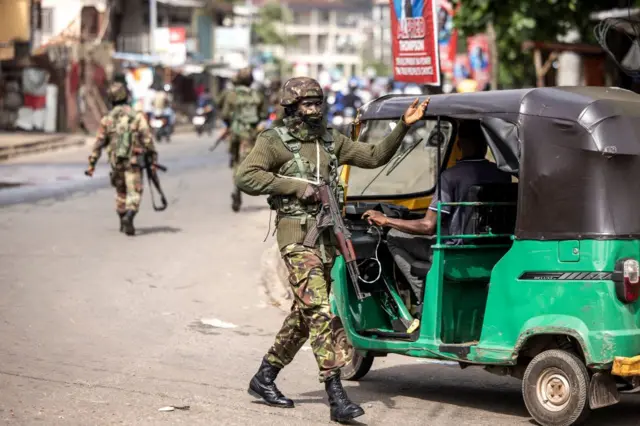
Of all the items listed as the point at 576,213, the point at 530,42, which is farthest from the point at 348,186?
the point at 530,42

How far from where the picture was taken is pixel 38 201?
19.8m

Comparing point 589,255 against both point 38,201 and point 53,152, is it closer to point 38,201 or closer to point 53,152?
point 38,201

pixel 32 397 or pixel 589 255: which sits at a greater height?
pixel 589 255

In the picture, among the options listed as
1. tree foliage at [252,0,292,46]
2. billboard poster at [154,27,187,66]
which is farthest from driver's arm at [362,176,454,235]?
tree foliage at [252,0,292,46]

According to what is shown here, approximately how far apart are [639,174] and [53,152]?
98.7 ft

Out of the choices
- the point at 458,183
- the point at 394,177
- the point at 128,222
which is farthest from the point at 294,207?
the point at 128,222

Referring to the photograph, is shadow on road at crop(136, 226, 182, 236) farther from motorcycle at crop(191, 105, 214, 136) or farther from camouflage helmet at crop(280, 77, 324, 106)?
motorcycle at crop(191, 105, 214, 136)

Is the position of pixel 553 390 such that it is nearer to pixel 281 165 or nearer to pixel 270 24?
pixel 281 165

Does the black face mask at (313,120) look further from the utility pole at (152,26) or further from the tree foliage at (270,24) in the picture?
the tree foliage at (270,24)

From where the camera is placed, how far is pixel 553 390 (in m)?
6.77

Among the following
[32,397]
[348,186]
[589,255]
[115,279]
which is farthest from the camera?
[115,279]

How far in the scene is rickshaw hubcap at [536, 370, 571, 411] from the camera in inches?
263

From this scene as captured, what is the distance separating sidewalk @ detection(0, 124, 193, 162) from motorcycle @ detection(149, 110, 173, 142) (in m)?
2.06

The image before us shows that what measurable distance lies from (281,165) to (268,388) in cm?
124
